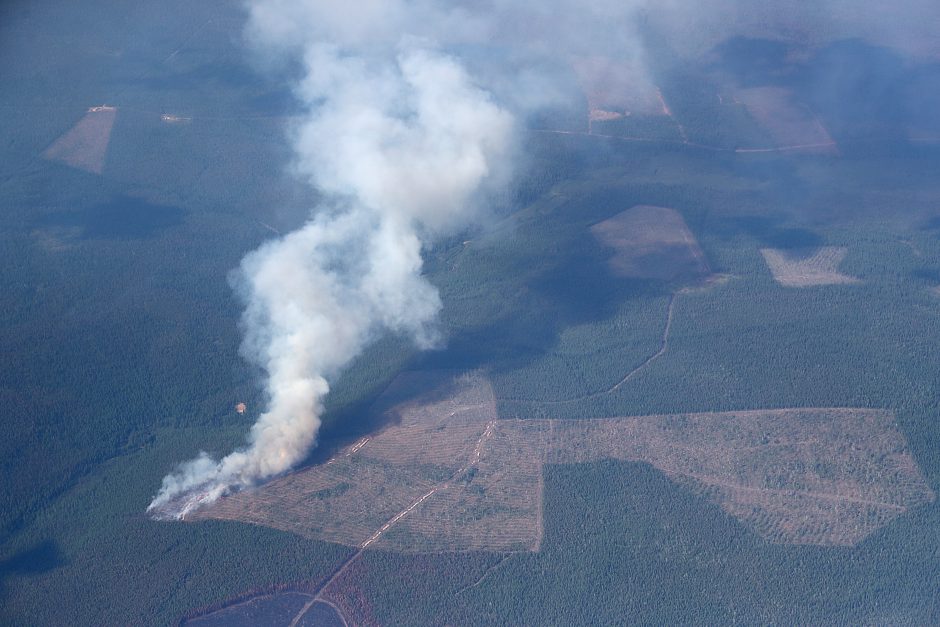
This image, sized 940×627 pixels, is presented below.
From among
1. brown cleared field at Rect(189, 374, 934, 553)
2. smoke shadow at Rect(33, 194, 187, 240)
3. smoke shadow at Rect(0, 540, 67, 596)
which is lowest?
smoke shadow at Rect(0, 540, 67, 596)

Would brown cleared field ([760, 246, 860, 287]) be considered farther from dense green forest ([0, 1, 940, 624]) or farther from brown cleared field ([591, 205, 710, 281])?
brown cleared field ([591, 205, 710, 281])

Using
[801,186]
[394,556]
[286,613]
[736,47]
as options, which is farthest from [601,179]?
[286,613]

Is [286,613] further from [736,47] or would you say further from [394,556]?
[736,47]

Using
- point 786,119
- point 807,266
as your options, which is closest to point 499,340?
point 807,266

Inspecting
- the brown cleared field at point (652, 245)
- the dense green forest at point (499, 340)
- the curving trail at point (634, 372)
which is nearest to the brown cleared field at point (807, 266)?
the dense green forest at point (499, 340)

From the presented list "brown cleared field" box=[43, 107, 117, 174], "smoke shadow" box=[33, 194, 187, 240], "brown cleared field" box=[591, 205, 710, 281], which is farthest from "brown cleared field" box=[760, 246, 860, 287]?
"brown cleared field" box=[43, 107, 117, 174]

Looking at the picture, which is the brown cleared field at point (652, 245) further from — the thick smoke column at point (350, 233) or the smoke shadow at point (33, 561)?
the smoke shadow at point (33, 561)
